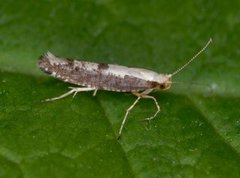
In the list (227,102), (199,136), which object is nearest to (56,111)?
(199,136)

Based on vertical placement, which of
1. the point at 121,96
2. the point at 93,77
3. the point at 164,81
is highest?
the point at 164,81

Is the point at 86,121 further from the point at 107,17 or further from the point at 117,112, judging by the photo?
the point at 107,17

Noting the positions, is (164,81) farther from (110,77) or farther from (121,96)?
(110,77)


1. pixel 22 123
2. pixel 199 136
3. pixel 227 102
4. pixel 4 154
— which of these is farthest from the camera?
pixel 227 102

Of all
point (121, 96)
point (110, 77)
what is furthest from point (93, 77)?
point (121, 96)

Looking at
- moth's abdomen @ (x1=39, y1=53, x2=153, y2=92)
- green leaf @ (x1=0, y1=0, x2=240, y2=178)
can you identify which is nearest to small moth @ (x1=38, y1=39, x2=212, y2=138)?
moth's abdomen @ (x1=39, y1=53, x2=153, y2=92)

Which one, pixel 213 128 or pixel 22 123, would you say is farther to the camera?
pixel 213 128

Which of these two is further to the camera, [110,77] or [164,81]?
[110,77]

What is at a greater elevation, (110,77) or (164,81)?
(164,81)
